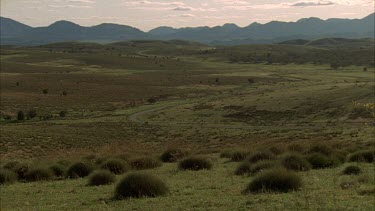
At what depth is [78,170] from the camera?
25453 mm

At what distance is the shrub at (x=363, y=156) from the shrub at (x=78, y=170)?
14.0 meters

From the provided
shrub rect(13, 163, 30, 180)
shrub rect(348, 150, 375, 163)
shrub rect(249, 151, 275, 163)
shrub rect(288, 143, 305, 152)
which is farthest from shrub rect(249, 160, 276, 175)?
shrub rect(13, 163, 30, 180)

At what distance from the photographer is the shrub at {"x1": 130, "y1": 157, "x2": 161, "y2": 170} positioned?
2708 centimetres

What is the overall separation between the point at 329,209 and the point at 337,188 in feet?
13.2

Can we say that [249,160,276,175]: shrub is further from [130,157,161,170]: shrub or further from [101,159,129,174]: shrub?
[130,157,161,170]: shrub

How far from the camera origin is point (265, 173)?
57.4ft

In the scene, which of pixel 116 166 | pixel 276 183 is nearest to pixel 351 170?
pixel 276 183

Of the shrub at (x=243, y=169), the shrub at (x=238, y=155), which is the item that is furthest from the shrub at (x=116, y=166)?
the shrub at (x=238, y=155)

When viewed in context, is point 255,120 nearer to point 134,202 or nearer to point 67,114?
point 67,114

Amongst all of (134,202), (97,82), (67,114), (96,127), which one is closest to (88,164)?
(134,202)

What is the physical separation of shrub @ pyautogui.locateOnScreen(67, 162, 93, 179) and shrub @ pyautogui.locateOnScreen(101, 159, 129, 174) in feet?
2.73

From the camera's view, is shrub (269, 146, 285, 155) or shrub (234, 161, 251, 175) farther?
shrub (269, 146, 285, 155)

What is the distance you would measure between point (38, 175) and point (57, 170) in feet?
4.70

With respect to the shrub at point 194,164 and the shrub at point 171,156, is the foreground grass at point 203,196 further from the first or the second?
the shrub at point 171,156
